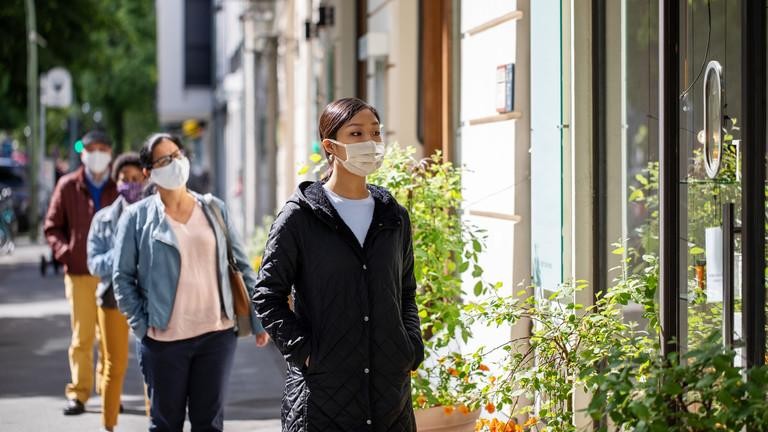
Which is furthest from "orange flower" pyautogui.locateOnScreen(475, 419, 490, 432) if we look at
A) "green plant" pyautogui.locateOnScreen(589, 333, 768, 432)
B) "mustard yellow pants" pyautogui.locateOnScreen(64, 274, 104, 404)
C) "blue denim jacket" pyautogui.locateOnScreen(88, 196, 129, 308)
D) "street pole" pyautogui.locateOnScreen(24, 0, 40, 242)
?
"street pole" pyautogui.locateOnScreen(24, 0, 40, 242)

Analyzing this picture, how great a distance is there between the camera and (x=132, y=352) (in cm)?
1212

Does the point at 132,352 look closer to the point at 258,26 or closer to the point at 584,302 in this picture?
the point at 584,302

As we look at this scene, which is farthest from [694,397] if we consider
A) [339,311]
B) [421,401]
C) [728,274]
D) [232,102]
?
[232,102]

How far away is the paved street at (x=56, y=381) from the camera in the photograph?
27.6 feet

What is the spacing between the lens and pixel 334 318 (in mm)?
4379

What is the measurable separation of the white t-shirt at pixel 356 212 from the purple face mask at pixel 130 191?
12.2ft

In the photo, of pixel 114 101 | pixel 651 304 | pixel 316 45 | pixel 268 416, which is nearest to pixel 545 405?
pixel 651 304

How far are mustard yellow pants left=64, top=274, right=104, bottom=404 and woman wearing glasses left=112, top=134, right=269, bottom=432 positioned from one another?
8.66 feet

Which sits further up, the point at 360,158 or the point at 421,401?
the point at 360,158

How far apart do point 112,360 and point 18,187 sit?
30019 millimetres

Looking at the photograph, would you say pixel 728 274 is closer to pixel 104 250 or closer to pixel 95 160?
pixel 104 250

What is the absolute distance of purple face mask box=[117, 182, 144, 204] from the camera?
8.03 meters

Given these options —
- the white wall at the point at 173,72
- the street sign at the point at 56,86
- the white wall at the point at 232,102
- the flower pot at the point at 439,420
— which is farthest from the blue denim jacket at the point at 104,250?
the white wall at the point at 173,72

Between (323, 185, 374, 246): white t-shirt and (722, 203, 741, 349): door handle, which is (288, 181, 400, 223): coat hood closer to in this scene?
(323, 185, 374, 246): white t-shirt
